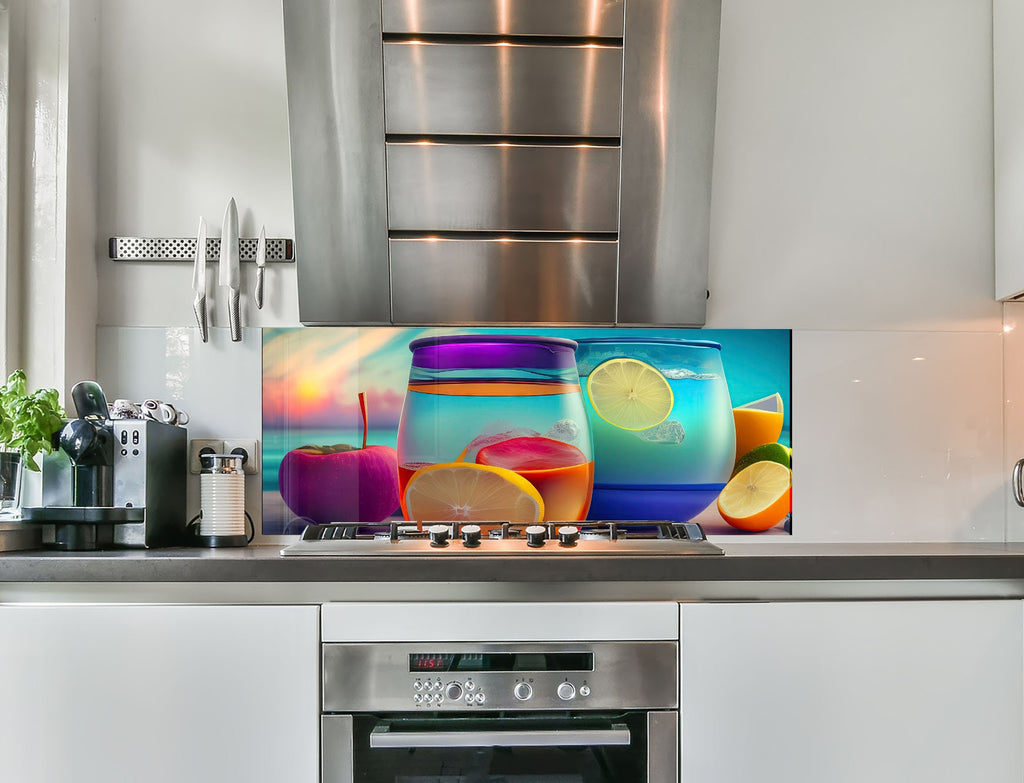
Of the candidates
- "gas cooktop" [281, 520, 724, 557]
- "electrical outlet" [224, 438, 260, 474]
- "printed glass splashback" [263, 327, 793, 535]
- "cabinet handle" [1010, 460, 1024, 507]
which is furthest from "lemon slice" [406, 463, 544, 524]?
"cabinet handle" [1010, 460, 1024, 507]

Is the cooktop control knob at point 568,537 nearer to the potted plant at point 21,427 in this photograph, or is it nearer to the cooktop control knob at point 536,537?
the cooktop control knob at point 536,537

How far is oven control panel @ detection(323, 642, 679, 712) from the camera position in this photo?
4.73 feet

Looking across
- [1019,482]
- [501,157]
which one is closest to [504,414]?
[501,157]

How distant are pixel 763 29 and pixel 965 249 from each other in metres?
0.75

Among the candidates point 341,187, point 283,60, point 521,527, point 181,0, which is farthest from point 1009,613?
point 181,0

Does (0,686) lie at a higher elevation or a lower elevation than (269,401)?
lower

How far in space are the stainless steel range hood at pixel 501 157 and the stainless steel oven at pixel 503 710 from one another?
79 centimetres

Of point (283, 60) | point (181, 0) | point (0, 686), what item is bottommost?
point (0, 686)

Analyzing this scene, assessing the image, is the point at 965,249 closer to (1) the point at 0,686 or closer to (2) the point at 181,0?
(2) the point at 181,0

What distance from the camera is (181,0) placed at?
2.04 meters

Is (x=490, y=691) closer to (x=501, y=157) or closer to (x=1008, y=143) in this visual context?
(x=501, y=157)

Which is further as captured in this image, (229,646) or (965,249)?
(965,249)

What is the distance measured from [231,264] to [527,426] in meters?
0.81

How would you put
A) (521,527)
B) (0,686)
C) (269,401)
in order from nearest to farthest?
(0,686)
(521,527)
(269,401)
